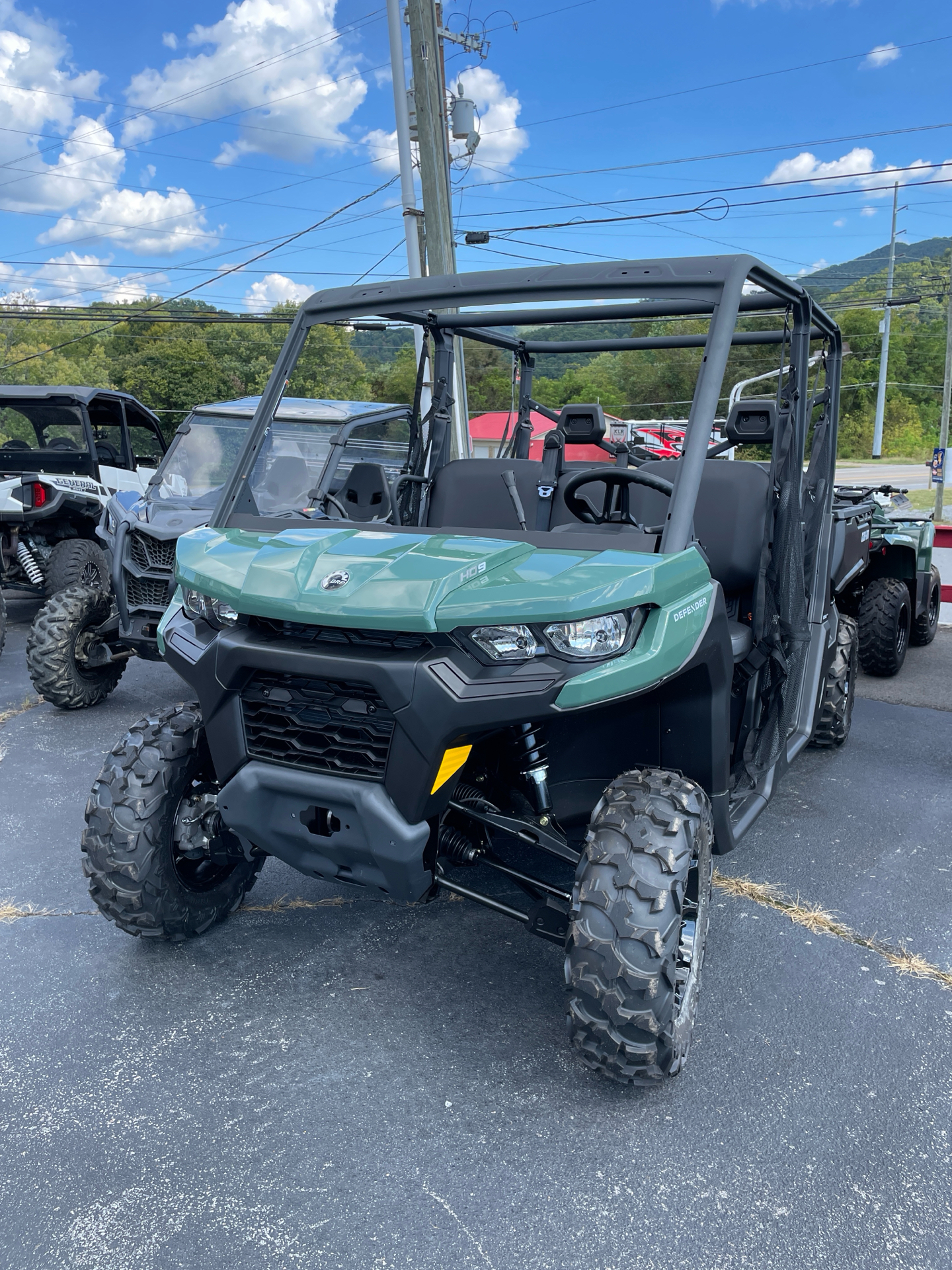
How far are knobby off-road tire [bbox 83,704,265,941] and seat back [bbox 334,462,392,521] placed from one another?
1040mm

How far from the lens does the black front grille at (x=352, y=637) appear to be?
7.66 feet

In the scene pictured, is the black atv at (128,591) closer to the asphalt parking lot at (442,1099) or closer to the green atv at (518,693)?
the asphalt parking lot at (442,1099)

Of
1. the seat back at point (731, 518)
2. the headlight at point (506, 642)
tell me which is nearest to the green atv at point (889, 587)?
the seat back at point (731, 518)

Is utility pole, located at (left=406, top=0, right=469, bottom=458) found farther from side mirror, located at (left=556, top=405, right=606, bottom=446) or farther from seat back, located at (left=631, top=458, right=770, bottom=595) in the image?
side mirror, located at (left=556, top=405, right=606, bottom=446)

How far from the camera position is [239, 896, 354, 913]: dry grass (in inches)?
136

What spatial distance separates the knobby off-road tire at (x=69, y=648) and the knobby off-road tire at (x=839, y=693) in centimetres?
435

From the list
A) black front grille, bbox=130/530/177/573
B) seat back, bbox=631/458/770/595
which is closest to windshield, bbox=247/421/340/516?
black front grille, bbox=130/530/177/573

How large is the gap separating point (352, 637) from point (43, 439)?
340 inches

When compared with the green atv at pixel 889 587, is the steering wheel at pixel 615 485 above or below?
above

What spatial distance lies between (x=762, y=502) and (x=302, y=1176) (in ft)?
9.07

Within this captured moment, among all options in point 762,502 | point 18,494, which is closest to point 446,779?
point 762,502

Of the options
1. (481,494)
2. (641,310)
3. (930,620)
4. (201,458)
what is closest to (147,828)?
(481,494)

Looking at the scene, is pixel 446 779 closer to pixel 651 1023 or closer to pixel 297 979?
pixel 651 1023

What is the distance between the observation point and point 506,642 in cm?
232
